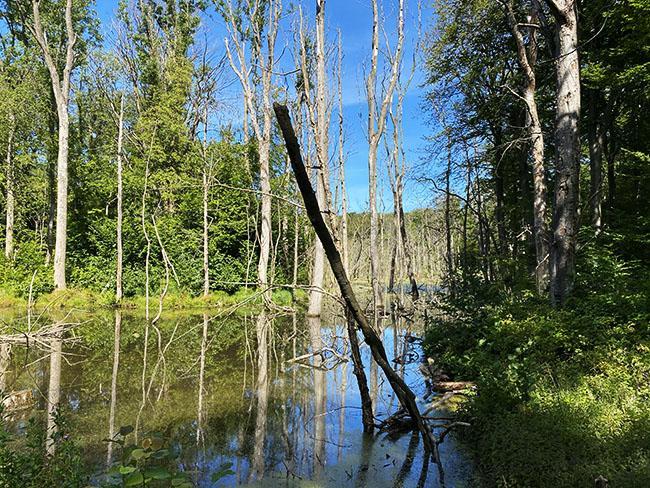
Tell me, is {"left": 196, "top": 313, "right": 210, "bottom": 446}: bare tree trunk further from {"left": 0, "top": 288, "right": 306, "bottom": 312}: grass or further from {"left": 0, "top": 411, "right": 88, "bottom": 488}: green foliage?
{"left": 0, "top": 288, "right": 306, "bottom": 312}: grass

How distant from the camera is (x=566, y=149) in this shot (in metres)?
6.25

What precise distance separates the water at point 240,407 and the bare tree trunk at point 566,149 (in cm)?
306

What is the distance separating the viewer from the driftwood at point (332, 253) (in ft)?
10.6

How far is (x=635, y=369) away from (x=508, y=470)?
5.57 ft

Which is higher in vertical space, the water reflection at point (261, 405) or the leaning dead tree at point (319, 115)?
the leaning dead tree at point (319, 115)

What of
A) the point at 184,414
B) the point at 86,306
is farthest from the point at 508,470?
the point at 86,306

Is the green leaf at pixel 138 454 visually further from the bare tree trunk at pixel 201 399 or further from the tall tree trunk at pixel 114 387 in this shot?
the bare tree trunk at pixel 201 399

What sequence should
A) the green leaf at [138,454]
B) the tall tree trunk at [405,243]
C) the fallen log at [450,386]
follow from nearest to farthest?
the green leaf at [138,454] < the fallen log at [450,386] < the tall tree trunk at [405,243]

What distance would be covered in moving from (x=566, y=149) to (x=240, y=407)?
606 centimetres

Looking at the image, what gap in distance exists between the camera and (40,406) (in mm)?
6070

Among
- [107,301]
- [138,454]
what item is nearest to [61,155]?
[107,301]

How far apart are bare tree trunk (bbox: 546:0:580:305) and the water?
306 cm

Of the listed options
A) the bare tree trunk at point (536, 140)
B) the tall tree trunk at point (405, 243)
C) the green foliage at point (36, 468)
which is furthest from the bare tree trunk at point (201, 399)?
the tall tree trunk at point (405, 243)

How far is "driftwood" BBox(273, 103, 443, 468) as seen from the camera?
3230mm
